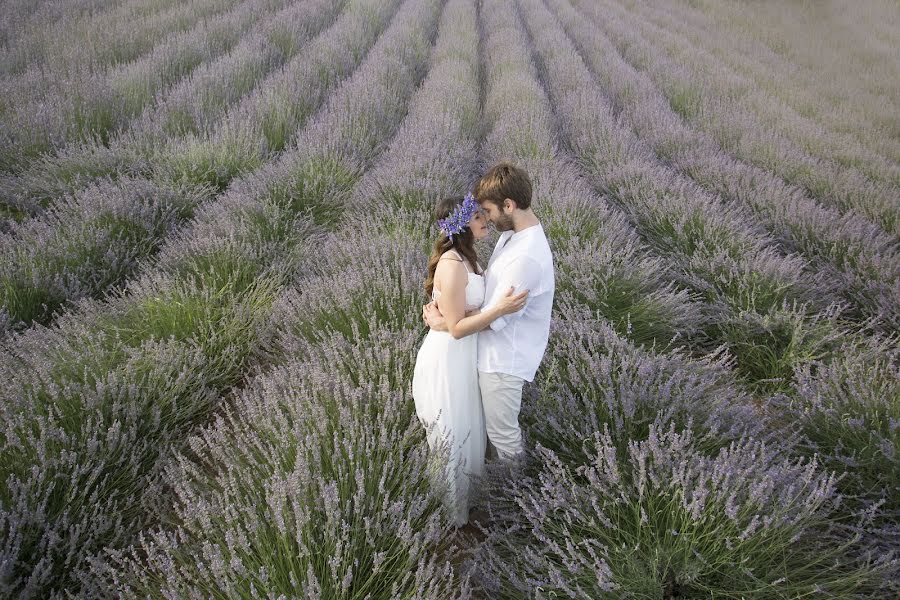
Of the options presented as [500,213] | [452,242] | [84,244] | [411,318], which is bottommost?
[84,244]

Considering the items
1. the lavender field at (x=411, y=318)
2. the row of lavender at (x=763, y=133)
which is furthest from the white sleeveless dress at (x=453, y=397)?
the row of lavender at (x=763, y=133)

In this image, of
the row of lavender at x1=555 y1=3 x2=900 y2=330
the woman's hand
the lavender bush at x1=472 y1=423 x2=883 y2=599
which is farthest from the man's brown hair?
the row of lavender at x1=555 y1=3 x2=900 y2=330

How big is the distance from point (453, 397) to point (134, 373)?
136 centimetres

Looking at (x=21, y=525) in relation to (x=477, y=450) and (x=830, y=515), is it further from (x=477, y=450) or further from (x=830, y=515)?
(x=830, y=515)

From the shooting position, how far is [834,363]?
239cm

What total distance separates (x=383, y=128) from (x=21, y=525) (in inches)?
196

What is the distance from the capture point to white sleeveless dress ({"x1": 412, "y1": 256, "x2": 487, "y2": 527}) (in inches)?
77.2

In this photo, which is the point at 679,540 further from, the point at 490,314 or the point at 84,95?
the point at 84,95

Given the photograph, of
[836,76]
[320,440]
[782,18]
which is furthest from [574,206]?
[782,18]

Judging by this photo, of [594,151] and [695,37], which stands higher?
[695,37]

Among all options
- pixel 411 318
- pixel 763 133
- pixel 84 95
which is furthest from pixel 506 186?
pixel 84 95

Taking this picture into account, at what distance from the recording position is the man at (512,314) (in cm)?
189

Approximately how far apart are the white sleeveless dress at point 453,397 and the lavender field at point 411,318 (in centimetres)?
11

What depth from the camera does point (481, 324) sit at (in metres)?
1.85
